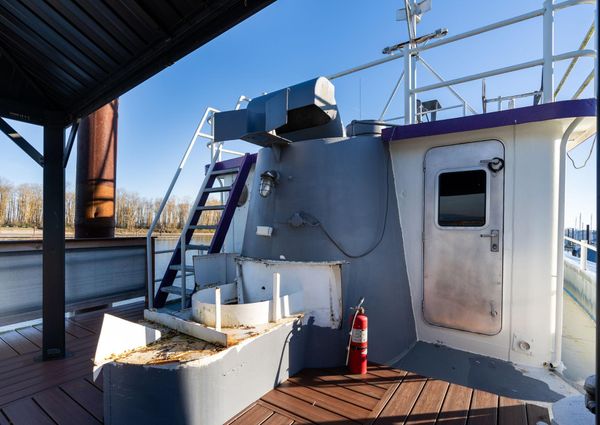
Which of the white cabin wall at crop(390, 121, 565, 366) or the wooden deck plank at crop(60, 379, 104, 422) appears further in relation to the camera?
the white cabin wall at crop(390, 121, 565, 366)

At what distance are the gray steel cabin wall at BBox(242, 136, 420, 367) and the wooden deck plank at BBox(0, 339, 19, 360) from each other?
257 centimetres

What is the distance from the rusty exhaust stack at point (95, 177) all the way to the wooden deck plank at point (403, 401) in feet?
16.8

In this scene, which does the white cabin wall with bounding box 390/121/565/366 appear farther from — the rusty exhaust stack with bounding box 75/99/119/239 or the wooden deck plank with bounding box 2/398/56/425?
the rusty exhaust stack with bounding box 75/99/119/239

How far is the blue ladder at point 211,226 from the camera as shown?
14.4 feet

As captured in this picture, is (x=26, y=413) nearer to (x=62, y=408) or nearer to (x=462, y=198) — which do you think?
(x=62, y=408)

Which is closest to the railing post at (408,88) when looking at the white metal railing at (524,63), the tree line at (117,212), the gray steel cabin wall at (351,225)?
the white metal railing at (524,63)

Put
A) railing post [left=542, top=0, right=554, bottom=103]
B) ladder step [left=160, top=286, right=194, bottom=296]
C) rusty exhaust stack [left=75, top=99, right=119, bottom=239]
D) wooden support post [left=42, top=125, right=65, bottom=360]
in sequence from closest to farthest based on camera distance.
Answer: railing post [left=542, top=0, right=554, bottom=103], wooden support post [left=42, top=125, right=65, bottom=360], ladder step [left=160, top=286, right=194, bottom=296], rusty exhaust stack [left=75, top=99, right=119, bottom=239]

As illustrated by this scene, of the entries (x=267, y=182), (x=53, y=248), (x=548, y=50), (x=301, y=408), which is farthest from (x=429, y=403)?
(x=53, y=248)

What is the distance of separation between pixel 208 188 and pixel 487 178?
12.8 feet

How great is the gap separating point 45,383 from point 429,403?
3089mm

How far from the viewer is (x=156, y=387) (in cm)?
175

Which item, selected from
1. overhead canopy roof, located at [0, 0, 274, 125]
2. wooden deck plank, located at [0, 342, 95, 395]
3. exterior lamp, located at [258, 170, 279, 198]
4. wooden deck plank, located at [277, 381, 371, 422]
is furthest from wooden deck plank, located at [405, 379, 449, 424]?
wooden deck plank, located at [0, 342, 95, 395]

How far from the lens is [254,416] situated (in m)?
2.04

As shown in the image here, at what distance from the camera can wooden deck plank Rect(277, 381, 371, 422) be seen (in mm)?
2059
